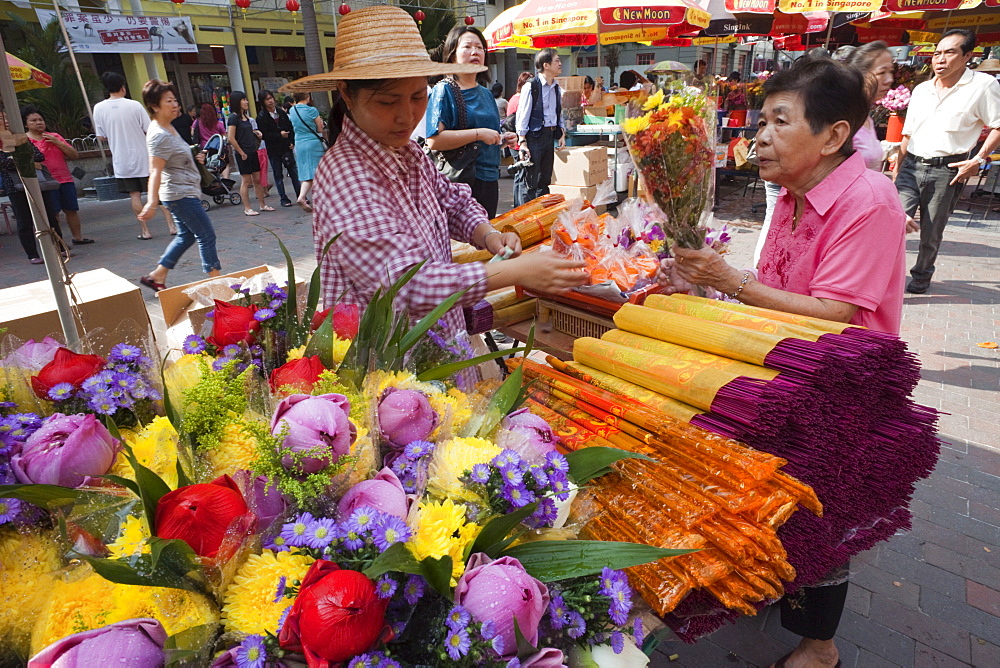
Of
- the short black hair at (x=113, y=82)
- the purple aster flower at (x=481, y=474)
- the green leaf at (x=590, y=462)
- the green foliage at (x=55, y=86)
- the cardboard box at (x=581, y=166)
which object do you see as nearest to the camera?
the purple aster flower at (x=481, y=474)

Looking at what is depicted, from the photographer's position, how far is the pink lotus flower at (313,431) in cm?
81

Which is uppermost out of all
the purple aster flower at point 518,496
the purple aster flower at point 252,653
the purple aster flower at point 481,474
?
the purple aster flower at point 481,474

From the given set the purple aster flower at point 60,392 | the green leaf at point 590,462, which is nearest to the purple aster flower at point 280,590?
the green leaf at point 590,462

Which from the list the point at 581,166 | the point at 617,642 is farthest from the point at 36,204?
the point at 581,166

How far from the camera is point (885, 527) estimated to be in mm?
1455

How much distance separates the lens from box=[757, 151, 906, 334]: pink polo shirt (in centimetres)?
172

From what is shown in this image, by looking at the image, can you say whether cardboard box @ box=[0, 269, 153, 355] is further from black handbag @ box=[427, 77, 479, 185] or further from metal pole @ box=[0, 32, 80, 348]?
black handbag @ box=[427, 77, 479, 185]

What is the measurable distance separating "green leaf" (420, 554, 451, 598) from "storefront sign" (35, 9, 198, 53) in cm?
1910

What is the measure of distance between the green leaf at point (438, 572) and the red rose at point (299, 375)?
40 cm

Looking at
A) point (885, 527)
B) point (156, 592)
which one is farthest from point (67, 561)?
point (885, 527)

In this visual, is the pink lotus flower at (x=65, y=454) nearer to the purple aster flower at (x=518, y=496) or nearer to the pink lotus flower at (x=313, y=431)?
the pink lotus flower at (x=313, y=431)

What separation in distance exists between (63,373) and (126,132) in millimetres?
8300

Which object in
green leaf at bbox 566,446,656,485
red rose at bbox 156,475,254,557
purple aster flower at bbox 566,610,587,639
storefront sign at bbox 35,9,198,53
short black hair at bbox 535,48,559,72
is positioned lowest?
purple aster flower at bbox 566,610,587,639

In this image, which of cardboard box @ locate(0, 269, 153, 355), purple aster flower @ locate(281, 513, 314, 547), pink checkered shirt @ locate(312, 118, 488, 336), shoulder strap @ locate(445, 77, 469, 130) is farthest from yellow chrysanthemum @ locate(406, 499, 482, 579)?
shoulder strap @ locate(445, 77, 469, 130)
